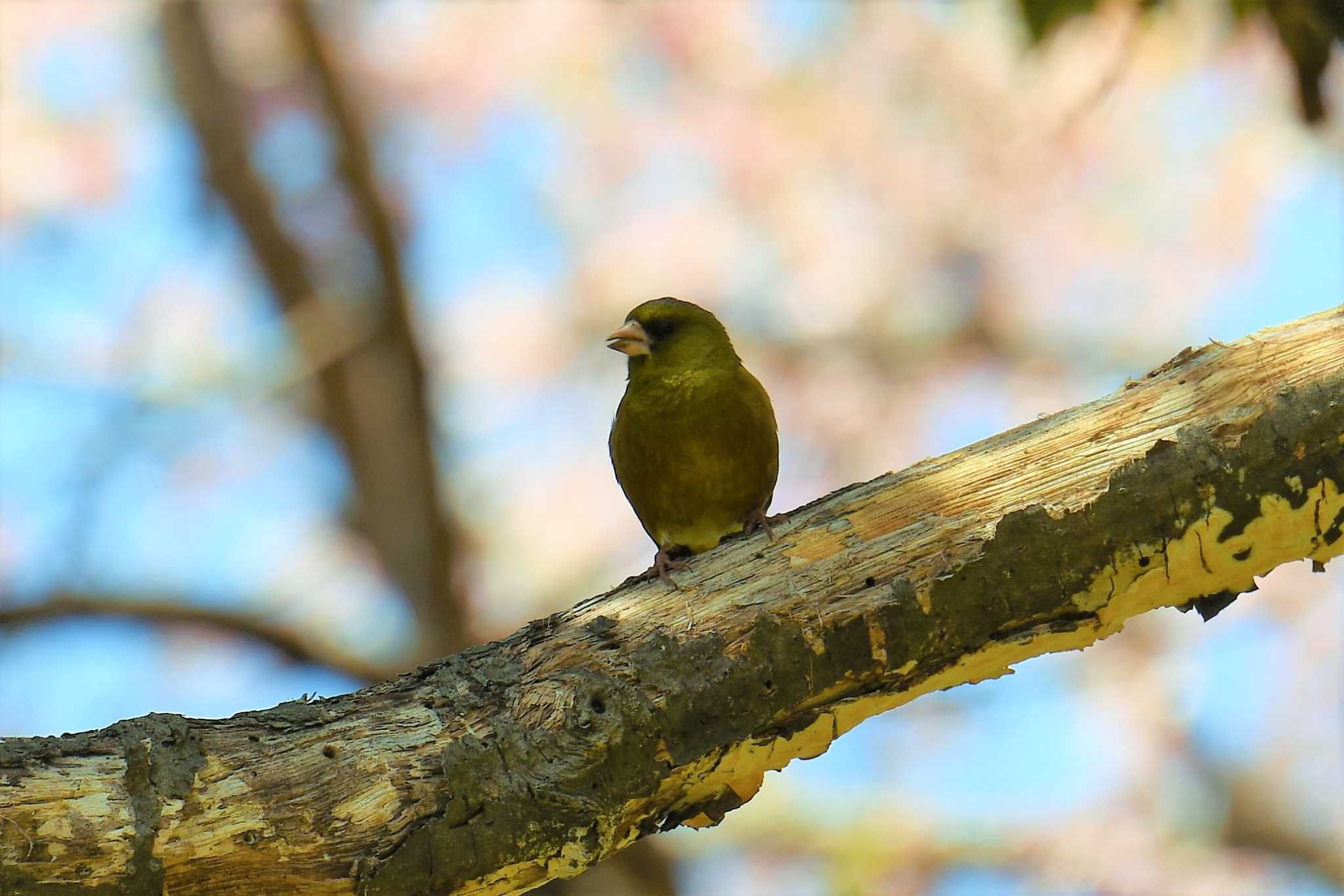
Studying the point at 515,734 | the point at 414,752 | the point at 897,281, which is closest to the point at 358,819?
the point at 414,752

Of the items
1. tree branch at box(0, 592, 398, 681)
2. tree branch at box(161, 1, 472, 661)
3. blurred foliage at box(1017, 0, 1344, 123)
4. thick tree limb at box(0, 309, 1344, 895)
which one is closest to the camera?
thick tree limb at box(0, 309, 1344, 895)

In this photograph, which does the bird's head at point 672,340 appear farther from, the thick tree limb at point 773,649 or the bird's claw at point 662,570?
the thick tree limb at point 773,649

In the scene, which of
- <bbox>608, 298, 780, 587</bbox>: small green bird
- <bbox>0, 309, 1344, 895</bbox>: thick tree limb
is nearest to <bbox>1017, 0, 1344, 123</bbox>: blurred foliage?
<bbox>0, 309, 1344, 895</bbox>: thick tree limb

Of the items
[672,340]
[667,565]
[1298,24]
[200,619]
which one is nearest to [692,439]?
[672,340]

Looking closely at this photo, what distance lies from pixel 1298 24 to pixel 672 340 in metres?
2.02

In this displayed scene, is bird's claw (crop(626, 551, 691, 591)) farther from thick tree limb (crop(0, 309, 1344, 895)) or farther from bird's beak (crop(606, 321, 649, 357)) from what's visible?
bird's beak (crop(606, 321, 649, 357))

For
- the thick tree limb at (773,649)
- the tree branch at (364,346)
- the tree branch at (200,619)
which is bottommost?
the thick tree limb at (773,649)

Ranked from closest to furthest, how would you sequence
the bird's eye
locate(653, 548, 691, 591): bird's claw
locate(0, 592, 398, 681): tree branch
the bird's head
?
locate(653, 548, 691, 591): bird's claw
the bird's head
the bird's eye
locate(0, 592, 398, 681): tree branch

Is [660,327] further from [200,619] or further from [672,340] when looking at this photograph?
[200,619]

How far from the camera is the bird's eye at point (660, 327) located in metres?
4.43

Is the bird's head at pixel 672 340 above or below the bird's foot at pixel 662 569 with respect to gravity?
above

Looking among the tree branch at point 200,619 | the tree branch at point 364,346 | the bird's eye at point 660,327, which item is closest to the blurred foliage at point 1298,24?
the bird's eye at point 660,327

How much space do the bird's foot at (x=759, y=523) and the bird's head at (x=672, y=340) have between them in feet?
1.57

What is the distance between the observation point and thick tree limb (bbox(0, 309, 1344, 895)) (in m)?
2.54
